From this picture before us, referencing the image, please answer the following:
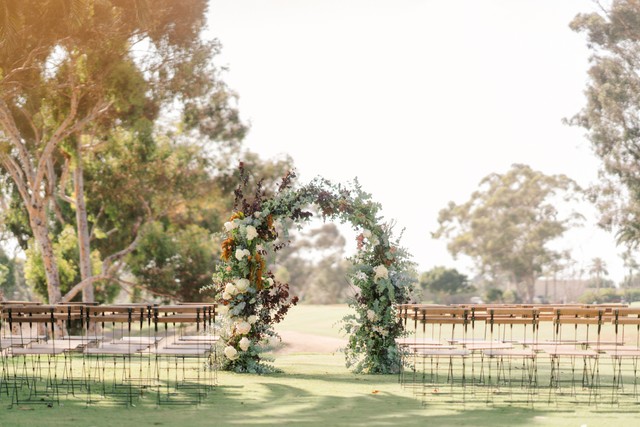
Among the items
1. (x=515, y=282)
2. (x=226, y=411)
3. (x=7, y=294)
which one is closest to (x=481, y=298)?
(x=515, y=282)

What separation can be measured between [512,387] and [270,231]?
15.9ft

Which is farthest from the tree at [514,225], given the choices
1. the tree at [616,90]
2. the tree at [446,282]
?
the tree at [616,90]

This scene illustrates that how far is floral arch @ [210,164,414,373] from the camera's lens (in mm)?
15445

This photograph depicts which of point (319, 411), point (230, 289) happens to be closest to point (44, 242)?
point (230, 289)

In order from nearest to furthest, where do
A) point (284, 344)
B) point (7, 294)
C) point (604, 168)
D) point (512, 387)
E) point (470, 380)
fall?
point (512, 387) → point (470, 380) → point (284, 344) → point (604, 168) → point (7, 294)

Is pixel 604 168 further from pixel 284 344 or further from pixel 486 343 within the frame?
pixel 486 343

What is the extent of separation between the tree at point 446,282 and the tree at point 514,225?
3.23 metres

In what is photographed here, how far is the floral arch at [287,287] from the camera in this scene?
15.4m

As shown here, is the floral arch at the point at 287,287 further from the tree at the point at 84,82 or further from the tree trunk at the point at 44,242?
the tree trunk at the point at 44,242

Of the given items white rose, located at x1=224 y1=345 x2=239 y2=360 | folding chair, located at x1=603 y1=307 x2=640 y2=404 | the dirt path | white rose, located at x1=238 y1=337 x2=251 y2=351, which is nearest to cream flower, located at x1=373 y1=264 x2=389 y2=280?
white rose, located at x1=238 y1=337 x2=251 y2=351

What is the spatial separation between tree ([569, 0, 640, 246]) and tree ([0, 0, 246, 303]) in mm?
17966

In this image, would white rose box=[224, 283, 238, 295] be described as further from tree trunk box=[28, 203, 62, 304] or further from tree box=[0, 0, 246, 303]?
tree trunk box=[28, 203, 62, 304]

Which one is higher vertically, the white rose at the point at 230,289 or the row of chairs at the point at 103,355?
the white rose at the point at 230,289

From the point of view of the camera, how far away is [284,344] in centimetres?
3117
